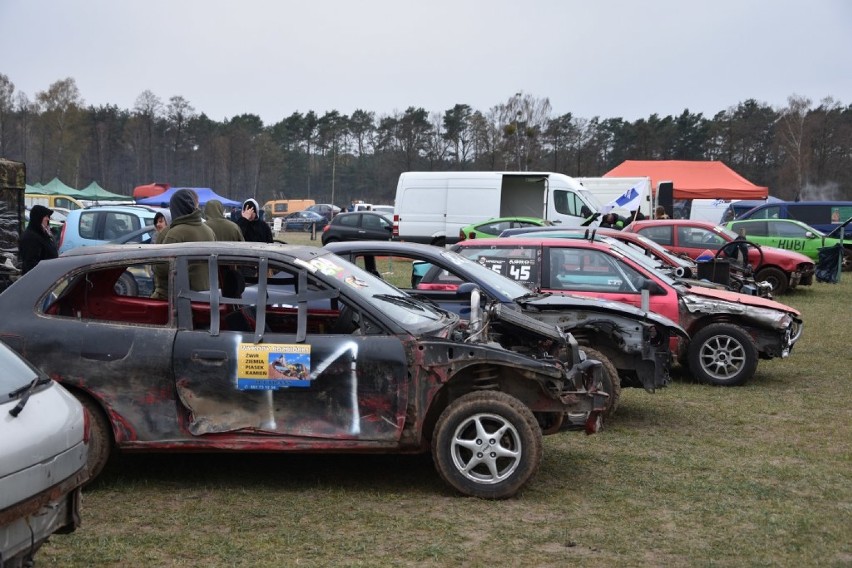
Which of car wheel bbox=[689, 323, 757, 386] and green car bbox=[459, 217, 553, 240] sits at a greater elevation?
green car bbox=[459, 217, 553, 240]

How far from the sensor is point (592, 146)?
226ft

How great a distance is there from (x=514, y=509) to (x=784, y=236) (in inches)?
738

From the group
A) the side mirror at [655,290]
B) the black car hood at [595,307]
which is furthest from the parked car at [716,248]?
the black car hood at [595,307]

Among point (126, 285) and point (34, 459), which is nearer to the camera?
point (34, 459)

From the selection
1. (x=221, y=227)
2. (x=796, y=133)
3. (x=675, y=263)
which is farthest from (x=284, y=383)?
(x=796, y=133)

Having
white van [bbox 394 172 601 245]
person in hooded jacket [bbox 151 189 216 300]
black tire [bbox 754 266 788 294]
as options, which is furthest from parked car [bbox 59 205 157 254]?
black tire [bbox 754 266 788 294]

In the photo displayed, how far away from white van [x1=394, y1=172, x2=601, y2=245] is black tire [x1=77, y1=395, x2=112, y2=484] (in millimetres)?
19483

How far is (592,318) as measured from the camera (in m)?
7.89

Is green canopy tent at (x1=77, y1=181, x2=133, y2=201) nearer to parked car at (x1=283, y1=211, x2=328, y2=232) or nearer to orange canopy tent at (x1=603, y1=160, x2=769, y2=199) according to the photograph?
parked car at (x1=283, y1=211, x2=328, y2=232)

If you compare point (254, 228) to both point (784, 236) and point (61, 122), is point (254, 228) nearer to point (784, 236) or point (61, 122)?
point (784, 236)

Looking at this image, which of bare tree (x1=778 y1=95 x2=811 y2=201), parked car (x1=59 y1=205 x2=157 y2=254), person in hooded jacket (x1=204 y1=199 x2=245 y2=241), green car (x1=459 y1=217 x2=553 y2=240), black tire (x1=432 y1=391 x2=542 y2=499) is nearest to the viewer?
black tire (x1=432 y1=391 x2=542 y2=499)

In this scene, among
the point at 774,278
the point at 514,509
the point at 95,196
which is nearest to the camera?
the point at 514,509

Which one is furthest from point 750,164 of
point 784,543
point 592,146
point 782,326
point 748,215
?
point 784,543

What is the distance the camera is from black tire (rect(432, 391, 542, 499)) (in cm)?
546
